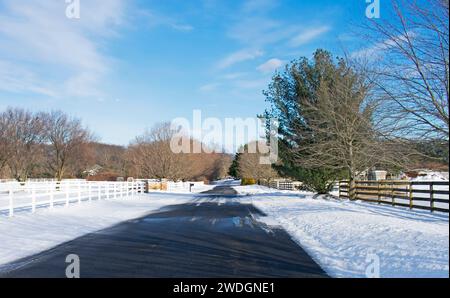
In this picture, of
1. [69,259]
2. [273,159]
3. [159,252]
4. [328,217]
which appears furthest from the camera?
[273,159]

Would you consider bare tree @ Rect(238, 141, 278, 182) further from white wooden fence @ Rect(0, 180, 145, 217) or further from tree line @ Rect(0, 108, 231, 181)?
white wooden fence @ Rect(0, 180, 145, 217)

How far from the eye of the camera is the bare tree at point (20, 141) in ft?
165

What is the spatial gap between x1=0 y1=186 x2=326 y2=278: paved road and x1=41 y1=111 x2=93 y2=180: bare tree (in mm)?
44014

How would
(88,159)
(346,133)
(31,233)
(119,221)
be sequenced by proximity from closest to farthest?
(31,233) → (119,221) → (346,133) → (88,159)

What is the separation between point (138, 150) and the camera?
63.0m

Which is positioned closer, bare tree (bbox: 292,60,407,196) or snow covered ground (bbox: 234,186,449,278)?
snow covered ground (bbox: 234,186,449,278)

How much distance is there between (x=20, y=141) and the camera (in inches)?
2041

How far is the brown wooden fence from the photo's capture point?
1359cm

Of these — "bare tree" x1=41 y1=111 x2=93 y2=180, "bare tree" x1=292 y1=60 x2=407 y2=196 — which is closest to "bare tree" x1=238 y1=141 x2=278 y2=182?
"bare tree" x1=41 y1=111 x2=93 y2=180

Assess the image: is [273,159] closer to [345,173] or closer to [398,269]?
[345,173]

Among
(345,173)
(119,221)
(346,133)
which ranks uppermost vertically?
(346,133)

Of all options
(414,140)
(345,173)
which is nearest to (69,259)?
(414,140)

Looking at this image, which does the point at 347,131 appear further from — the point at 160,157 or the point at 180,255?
the point at 160,157

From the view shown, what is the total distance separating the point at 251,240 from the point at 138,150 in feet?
181
